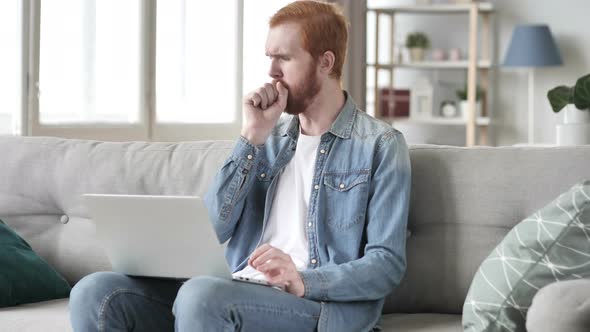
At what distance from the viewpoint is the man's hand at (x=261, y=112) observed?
2.19 metres

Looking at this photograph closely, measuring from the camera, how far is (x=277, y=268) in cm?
186

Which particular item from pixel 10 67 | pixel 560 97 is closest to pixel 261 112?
pixel 560 97

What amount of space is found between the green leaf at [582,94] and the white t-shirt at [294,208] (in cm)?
131

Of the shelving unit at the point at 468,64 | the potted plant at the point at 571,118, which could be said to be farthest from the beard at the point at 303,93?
the shelving unit at the point at 468,64

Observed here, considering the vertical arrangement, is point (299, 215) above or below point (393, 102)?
below

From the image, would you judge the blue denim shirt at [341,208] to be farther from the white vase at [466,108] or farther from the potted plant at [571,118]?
the white vase at [466,108]

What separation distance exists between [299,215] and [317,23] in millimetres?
452

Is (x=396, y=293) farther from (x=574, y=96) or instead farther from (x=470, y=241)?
(x=574, y=96)

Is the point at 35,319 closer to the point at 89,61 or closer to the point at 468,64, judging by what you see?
the point at 89,61

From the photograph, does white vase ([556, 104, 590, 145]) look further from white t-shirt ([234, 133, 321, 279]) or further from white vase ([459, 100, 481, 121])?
white vase ([459, 100, 481, 121])

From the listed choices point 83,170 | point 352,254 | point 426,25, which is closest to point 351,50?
point 426,25

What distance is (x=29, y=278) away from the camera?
236 centimetres

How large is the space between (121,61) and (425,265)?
2.73 meters

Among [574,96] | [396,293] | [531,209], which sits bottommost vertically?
[396,293]
